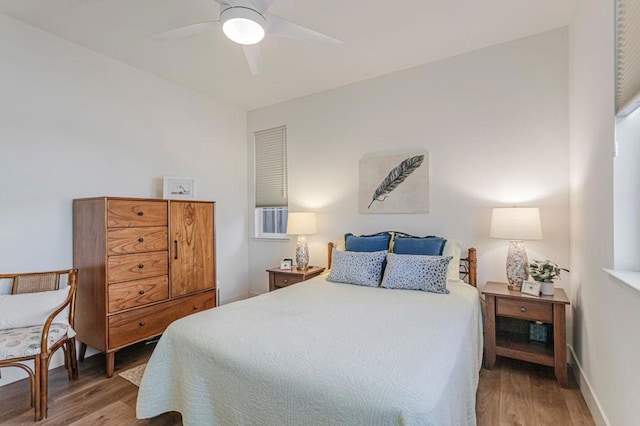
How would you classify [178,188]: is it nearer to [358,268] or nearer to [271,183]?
[271,183]

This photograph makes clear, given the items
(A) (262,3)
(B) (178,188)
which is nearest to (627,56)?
(A) (262,3)

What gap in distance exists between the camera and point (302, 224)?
364 centimetres

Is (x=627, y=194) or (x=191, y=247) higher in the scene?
(x=627, y=194)

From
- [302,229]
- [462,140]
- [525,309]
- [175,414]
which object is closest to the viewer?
[175,414]

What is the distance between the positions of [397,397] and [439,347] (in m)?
0.48

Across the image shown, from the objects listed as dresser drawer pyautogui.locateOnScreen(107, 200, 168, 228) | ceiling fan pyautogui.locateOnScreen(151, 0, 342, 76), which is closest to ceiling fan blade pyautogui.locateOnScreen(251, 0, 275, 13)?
ceiling fan pyautogui.locateOnScreen(151, 0, 342, 76)

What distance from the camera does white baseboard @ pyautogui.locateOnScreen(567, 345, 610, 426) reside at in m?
1.74

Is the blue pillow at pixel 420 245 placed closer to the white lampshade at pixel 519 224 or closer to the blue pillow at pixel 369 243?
the blue pillow at pixel 369 243

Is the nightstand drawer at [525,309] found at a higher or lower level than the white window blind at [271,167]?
lower

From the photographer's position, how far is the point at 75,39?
8.84ft

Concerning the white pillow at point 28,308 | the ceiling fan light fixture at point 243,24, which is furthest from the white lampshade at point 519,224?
the white pillow at point 28,308

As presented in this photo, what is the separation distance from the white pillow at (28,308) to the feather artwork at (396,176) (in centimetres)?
293

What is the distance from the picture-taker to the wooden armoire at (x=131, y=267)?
2486 millimetres

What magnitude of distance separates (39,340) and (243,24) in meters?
2.40
